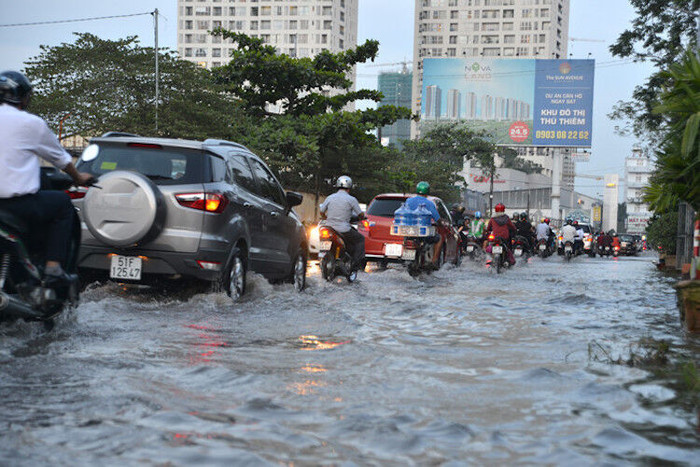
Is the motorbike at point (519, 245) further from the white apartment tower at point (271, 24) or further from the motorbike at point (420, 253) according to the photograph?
the white apartment tower at point (271, 24)

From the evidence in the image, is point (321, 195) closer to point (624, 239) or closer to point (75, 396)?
point (624, 239)

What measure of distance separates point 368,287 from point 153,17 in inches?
1427

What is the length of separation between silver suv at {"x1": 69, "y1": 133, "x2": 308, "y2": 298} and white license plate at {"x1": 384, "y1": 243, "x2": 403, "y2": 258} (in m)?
6.23

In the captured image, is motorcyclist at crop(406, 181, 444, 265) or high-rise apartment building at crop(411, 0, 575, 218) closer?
motorcyclist at crop(406, 181, 444, 265)

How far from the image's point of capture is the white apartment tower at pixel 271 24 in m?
145

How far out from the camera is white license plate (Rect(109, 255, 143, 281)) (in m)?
8.11

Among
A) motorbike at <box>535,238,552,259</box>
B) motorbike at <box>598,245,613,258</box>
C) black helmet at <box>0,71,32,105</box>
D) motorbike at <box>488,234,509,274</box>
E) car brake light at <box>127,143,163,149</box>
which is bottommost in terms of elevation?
motorbike at <box>598,245,613,258</box>

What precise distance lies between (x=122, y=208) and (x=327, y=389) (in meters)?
3.91

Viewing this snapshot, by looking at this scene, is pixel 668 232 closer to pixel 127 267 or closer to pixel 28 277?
pixel 127 267

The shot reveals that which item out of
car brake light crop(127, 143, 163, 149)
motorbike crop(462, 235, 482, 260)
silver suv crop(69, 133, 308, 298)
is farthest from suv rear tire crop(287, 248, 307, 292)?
motorbike crop(462, 235, 482, 260)

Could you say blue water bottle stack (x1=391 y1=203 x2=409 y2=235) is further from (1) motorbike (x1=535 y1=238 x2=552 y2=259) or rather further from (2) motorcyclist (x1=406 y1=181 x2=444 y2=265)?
(1) motorbike (x1=535 y1=238 x2=552 y2=259)

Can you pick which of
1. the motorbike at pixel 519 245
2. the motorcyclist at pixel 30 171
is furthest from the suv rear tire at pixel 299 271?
the motorbike at pixel 519 245

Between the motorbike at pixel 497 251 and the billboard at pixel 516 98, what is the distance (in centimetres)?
4186

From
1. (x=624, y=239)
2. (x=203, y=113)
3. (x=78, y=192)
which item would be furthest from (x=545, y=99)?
(x=78, y=192)
